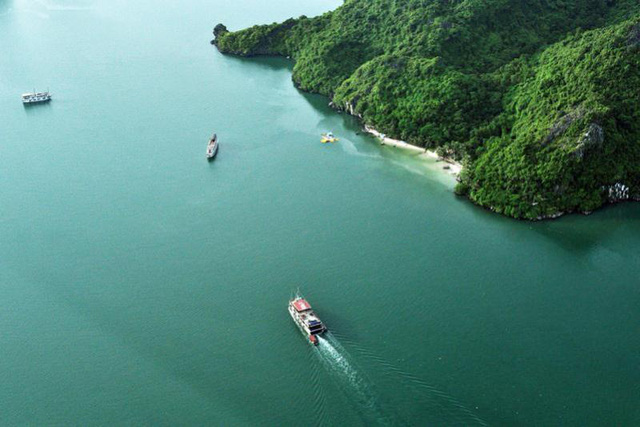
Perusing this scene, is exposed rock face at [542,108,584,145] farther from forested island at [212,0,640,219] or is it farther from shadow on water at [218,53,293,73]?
shadow on water at [218,53,293,73]

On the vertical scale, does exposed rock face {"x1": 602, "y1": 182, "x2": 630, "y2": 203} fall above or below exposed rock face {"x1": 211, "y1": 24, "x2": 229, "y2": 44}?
below

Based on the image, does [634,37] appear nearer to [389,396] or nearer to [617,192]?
[617,192]

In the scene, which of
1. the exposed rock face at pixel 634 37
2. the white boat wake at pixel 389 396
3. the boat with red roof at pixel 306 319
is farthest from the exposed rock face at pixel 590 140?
the boat with red roof at pixel 306 319

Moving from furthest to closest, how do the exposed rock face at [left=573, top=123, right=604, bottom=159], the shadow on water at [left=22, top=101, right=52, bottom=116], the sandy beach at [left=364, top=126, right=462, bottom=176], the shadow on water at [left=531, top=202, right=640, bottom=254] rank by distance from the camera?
the shadow on water at [left=22, top=101, right=52, bottom=116] → the sandy beach at [left=364, top=126, right=462, bottom=176] → the exposed rock face at [left=573, top=123, right=604, bottom=159] → the shadow on water at [left=531, top=202, right=640, bottom=254]

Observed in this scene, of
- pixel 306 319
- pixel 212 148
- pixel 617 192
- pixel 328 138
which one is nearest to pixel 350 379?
pixel 306 319

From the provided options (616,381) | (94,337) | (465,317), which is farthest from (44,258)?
(616,381)

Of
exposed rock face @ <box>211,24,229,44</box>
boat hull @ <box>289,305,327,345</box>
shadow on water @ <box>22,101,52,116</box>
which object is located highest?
exposed rock face @ <box>211,24,229,44</box>

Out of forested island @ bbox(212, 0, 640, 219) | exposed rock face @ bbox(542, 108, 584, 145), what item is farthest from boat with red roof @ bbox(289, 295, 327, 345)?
exposed rock face @ bbox(542, 108, 584, 145)
